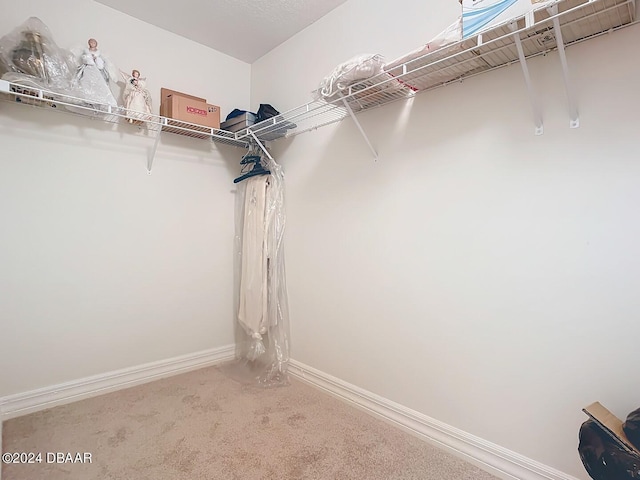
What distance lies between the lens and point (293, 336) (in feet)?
7.85

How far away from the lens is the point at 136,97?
209cm

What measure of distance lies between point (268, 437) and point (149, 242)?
148cm

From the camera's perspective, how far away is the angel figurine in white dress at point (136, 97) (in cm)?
206

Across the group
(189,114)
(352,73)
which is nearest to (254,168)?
(189,114)

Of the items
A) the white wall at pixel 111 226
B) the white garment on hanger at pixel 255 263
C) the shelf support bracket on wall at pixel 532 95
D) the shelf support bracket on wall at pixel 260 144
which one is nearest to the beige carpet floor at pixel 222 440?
the white wall at pixel 111 226

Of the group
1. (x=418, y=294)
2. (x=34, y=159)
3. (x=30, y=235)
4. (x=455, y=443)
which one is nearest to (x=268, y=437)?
(x=455, y=443)

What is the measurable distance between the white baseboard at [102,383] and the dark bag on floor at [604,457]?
7.49ft

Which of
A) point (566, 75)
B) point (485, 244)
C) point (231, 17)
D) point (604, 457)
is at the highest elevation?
point (231, 17)

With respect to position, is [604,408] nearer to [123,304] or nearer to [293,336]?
[293,336]

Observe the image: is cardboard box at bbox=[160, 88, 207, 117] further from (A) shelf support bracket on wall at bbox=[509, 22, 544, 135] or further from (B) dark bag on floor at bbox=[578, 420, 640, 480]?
(B) dark bag on floor at bbox=[578, 420, 640, 480]

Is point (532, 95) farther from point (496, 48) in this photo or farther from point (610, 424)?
point (610, 424)

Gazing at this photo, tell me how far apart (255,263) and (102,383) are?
1.20 m

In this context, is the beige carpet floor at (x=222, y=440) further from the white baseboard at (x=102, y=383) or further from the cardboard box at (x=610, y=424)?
the cardboard box at (x=610, y=424)

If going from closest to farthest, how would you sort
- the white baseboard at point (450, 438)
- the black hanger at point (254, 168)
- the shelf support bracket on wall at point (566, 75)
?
the shelf support bracket on wall at point (566, 75) → the white baseboard at point (450, 438) → the black hanger at point (254, 168)
